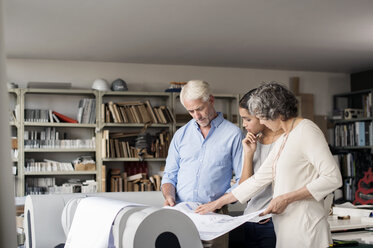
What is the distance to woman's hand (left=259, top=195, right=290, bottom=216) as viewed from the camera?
2.04 meters

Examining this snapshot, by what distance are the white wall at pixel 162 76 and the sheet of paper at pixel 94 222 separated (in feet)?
19.6

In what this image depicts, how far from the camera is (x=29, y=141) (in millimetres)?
7566

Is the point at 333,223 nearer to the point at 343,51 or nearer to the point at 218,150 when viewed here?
the point at 218,150

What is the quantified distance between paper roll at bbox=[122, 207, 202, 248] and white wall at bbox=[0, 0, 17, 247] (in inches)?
21.0

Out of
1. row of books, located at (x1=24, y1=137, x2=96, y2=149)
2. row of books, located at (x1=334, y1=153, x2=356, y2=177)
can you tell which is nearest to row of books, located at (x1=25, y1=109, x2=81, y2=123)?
row of books, located at (x1=24, y1=137, x2=96, y2=149)

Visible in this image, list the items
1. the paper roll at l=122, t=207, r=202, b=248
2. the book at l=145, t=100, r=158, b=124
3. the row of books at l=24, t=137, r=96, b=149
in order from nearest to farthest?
the paper roll at l=122, t=207, r=202, b=248
the row of books at l=24, t=137, r=96, b=149
the book at l=145, t=100, r=158, b=124

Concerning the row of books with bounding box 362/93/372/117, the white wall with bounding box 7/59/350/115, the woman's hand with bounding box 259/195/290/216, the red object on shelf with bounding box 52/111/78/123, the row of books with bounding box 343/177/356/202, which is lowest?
the row of books with bounding box 343/177/356/202

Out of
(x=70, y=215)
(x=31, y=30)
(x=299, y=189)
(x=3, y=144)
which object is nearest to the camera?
(x=3, y=144)

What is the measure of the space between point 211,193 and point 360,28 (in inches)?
170

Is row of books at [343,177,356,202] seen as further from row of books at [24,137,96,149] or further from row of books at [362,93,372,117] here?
row of books at [24,137,96,149]

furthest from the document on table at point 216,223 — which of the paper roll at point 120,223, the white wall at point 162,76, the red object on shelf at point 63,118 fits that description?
the white wall at point 162,76

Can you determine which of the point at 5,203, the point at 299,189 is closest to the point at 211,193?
the point at 299,189

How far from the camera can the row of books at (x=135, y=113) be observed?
792 centimetres

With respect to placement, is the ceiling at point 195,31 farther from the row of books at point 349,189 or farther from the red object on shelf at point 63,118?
the row of books at point 349,189
